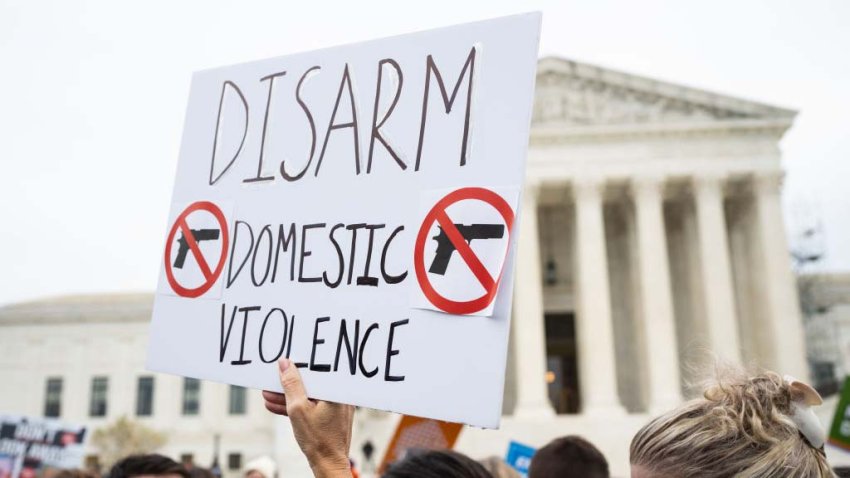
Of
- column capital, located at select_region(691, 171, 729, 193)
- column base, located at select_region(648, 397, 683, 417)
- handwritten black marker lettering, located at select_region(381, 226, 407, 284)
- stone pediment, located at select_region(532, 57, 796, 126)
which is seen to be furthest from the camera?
stone pediment, located at select_region(532, 57, 796, 126)

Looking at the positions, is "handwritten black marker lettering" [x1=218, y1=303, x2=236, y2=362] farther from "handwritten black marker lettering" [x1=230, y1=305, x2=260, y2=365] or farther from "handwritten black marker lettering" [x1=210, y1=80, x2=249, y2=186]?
"handwritten black marker lettering" [x1=210, y1=80, x2=249, y2=186]

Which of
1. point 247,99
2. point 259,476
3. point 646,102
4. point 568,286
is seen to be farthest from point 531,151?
point 247,99

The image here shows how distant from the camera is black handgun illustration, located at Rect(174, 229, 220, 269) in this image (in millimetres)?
3824

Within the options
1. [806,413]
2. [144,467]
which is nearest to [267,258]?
[144,467]

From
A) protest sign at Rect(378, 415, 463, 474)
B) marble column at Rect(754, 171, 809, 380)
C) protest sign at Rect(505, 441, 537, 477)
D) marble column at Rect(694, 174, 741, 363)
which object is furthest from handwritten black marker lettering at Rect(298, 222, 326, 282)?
marble column at Rect(754, 171, 809, 380)

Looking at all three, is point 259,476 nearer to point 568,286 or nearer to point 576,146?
point 576,146

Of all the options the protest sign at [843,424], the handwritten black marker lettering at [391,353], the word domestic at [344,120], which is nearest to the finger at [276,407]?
the handwritten black marker lettering at [391,353]

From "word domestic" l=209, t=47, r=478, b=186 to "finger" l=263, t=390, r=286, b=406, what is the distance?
3.25ft

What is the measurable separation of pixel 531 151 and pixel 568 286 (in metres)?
8.55

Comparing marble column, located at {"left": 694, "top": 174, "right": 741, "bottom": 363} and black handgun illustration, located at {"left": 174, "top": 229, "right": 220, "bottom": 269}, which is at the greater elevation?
marble column, located at {"left": 694, "top": 174, "right": 741, "bottom": 363}

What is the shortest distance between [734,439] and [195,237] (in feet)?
9.09

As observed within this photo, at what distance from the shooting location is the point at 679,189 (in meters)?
37.3

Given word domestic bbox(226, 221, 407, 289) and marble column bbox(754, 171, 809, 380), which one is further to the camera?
marble column bbox(754, 171, 809, 380)

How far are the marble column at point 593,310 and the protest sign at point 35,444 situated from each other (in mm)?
22524
